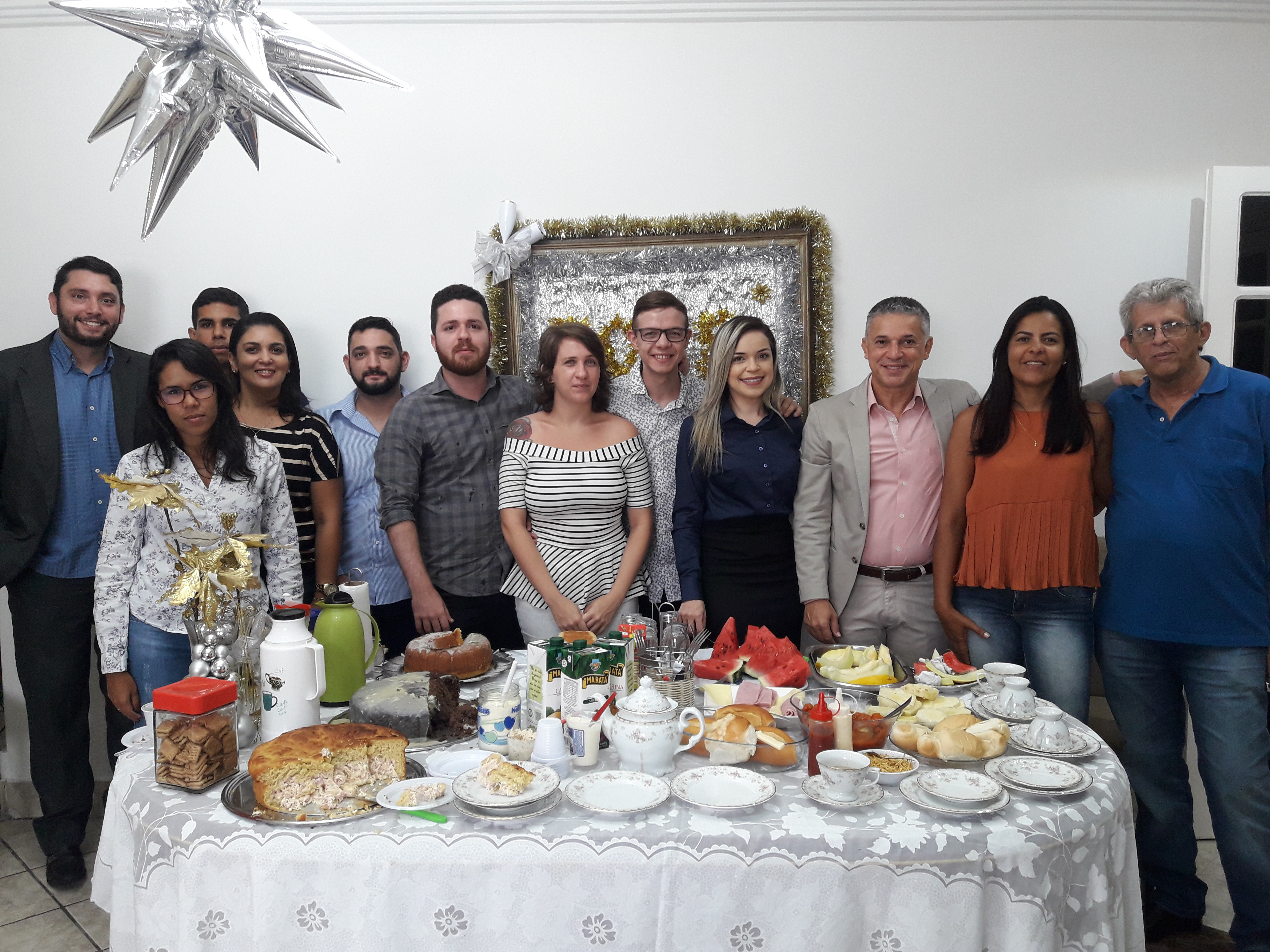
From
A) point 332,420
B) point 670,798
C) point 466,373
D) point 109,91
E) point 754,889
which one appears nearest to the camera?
point 754,889

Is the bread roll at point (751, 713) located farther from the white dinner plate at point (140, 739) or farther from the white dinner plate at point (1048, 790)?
the white dinner plate at point (140, 739)

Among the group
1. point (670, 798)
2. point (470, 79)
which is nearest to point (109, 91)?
point (470, 79)

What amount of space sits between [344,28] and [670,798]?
310cm

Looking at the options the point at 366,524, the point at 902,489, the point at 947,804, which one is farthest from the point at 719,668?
the point at 366,524

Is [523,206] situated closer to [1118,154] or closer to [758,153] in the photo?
[758,153]

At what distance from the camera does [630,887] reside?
4.04 ft

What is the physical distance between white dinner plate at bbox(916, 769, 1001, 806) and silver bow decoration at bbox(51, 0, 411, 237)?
1.48 m

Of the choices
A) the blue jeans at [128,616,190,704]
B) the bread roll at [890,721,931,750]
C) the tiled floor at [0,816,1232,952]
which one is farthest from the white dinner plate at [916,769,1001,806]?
the blue jeans at [128,616,190,704]

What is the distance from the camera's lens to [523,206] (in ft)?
10.4

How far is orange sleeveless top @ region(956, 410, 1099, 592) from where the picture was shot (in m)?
2.15

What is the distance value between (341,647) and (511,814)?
25.6 inches

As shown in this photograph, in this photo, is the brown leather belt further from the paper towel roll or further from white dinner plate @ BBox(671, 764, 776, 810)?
the paper towel roll

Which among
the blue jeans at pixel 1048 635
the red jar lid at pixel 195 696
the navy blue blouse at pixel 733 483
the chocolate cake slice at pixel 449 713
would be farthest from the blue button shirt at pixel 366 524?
the blue jeans at pixel 1048 635

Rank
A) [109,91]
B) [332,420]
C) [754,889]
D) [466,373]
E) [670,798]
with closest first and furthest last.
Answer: [754,889], [670,798], [466,373], [332,420], [109,91]
